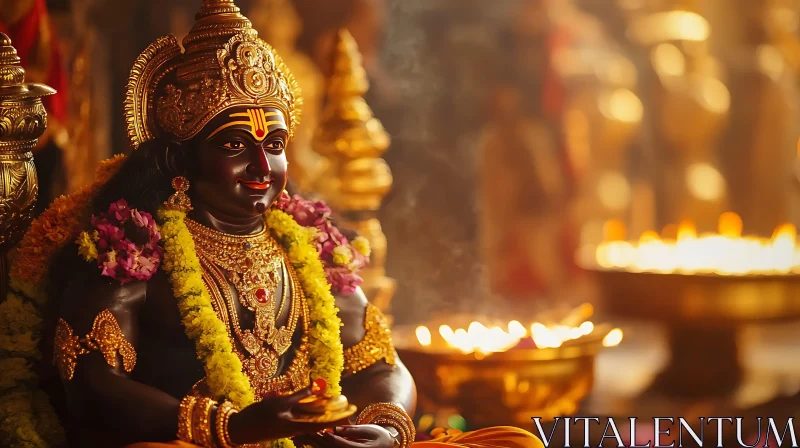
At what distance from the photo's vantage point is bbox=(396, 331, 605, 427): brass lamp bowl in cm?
359

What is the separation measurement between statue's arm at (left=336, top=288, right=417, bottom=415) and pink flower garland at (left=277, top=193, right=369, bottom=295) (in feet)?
0.14

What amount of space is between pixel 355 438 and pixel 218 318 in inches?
17.8

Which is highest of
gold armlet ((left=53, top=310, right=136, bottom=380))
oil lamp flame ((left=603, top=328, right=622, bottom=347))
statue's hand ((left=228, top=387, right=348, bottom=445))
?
oil lamp flame ((left=603, top=328, right=622, bottom=347))

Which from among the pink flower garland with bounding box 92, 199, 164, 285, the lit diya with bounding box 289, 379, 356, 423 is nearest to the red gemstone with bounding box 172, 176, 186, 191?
the pink flower garland with bounding box 92, 199, 164, 285

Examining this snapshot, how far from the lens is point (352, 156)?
412 cm

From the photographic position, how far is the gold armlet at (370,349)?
285cm

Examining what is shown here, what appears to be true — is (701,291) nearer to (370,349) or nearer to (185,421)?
(370,349)

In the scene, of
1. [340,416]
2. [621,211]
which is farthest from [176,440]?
[621,211]

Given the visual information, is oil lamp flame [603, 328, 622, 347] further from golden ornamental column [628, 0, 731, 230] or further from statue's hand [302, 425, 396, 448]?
golden ornamental column [628, 0, 731, 230]

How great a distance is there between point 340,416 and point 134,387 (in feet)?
1.69

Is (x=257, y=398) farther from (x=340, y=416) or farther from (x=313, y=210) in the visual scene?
(x=313, y=210)

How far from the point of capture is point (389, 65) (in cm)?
684

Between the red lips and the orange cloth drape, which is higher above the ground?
the red lips

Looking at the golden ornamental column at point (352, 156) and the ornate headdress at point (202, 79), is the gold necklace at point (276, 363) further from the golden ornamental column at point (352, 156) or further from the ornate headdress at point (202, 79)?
the golden ornamental column at point (352, 156)
